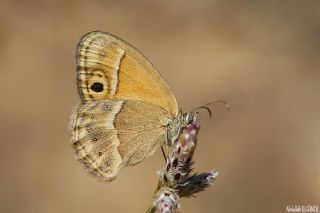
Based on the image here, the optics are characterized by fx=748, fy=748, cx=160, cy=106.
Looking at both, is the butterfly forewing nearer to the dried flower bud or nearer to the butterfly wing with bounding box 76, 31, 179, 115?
the butterfly wing with bounding box 76, 31, 179, 115

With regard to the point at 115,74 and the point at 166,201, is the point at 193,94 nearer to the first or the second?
the point at 115,74

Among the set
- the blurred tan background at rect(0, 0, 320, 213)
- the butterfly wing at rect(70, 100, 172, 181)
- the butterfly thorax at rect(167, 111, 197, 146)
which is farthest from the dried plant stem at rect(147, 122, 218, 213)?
the blurred tan background at rect(0, 0, 320, 213)

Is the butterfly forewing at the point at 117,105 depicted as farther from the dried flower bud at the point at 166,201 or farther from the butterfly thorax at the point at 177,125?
the dried flower bud at the point at 166,201

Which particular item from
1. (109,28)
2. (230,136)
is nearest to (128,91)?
(230,136)

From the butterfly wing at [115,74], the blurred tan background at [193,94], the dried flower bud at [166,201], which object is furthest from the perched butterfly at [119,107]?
the blurred tan background at [193,94]

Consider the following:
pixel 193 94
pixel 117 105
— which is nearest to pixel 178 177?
pixel 117 105

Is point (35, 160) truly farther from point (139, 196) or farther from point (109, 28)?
point (109, 28)
